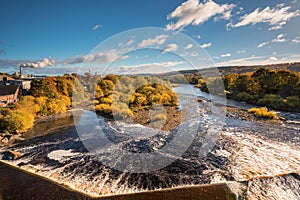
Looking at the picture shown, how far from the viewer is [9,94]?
20.7 meters

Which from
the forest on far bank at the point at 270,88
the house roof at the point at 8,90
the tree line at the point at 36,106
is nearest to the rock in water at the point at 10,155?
the tree line at the point at 36,106

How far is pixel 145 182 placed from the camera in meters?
6.89

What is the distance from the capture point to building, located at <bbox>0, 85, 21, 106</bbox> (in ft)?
65.0

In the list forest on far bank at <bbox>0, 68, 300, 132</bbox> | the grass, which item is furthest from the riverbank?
the grass

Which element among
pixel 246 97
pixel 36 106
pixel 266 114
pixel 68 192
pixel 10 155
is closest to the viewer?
pixel 68 192

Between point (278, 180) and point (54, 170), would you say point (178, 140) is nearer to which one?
point (278, 180)

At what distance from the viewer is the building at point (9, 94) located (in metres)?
19.8

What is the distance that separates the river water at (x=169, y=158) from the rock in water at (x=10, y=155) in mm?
312

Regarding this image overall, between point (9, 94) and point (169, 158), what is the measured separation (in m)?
22.0

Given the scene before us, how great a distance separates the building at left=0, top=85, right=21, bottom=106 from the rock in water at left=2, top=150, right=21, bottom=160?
13865 millimetres

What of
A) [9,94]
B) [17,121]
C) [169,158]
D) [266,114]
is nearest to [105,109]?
[17,121]

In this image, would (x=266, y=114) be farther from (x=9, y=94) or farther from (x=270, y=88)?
(x=9, y=94)

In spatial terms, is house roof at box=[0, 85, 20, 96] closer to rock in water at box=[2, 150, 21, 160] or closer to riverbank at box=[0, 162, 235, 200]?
rock in water at box=[2, 150, 21, 160]

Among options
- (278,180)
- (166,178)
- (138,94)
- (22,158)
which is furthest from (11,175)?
(138,94)
